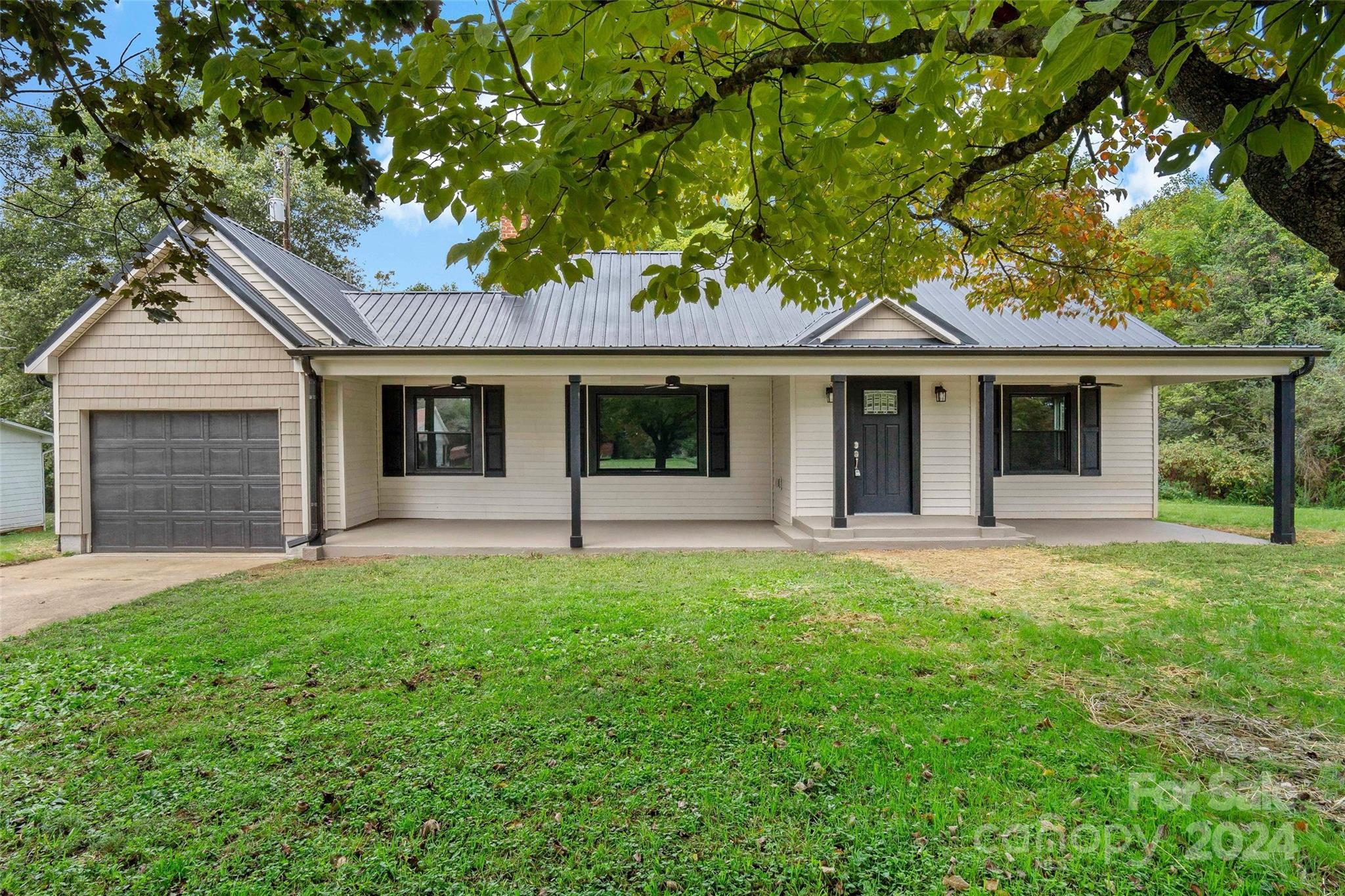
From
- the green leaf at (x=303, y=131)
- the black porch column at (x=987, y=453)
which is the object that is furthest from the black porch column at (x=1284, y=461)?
the green leaf at (x=303, y=131)

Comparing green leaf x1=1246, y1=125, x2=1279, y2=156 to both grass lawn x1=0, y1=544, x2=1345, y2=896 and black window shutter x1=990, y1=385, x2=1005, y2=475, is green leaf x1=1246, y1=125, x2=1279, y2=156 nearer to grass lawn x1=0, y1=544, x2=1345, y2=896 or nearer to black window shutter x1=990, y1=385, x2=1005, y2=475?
grass lawn x1=0, y1=544, x2=1345, y2=896

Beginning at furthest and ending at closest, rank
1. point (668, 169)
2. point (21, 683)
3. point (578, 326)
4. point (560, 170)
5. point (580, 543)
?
point (578, 326), point (580, 543), point (21, 683), point (668, 169), point (560, 170)

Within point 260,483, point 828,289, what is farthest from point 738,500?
point 260,483

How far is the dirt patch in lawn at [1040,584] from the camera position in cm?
568

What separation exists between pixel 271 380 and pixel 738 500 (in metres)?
7.54

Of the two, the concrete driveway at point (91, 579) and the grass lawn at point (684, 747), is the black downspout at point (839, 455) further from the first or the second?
the concrete driveway at point (91, 579)

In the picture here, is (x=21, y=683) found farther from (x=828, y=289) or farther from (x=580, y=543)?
(x=828, y=289)

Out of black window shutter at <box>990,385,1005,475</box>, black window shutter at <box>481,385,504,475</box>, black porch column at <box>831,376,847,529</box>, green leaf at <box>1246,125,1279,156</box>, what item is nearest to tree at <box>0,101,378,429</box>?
black window shutter at <box>481,385,504,475</box>

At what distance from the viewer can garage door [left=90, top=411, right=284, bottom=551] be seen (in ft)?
30.3

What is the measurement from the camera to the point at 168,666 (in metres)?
4.45

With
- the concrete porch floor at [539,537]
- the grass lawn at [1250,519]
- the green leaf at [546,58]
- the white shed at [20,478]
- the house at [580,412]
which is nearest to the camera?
the green leaf at [546,58]

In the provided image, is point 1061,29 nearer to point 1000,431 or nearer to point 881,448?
point 881,448

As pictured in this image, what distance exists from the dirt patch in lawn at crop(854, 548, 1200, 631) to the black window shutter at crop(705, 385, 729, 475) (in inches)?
128

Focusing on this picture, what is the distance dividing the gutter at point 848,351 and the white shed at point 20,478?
9087 mm
